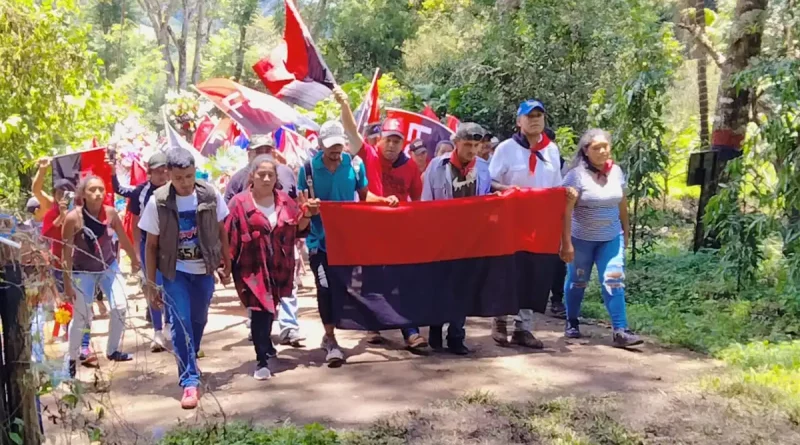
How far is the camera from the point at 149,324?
7.92 m

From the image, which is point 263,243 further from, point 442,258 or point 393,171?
point 393,171

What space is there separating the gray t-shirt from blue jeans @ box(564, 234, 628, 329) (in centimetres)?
8

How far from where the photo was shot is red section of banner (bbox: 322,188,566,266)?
19.9 ft

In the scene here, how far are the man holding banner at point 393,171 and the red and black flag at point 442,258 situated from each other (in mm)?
346

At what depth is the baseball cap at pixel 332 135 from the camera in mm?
5852

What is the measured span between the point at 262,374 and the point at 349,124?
193 centimetres

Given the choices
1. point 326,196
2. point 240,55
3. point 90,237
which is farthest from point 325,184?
point 240,55

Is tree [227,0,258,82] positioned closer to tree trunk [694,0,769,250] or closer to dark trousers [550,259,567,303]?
tree trunk [694,0,769,250]

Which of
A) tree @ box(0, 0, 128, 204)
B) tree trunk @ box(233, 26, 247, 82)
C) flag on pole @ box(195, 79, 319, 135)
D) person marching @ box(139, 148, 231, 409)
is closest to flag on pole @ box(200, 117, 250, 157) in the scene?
flag on pole @ box(195, 79, 319, 135)

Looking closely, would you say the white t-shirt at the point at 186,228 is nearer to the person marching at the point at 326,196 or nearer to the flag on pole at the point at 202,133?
the person marching at the point at 326,196

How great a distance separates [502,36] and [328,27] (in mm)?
18629

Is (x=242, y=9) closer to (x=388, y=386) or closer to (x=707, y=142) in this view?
(x=707, y=142)

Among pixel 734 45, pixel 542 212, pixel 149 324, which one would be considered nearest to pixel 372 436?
pixel 542 212

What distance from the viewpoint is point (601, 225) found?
6434 mm
